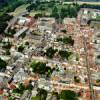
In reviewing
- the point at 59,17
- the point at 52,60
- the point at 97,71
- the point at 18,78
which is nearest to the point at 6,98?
the point at 18,78

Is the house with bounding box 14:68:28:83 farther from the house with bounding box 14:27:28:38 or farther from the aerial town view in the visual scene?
the house with bounding box 14:27:28:38

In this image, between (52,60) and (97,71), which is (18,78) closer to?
(52,60)

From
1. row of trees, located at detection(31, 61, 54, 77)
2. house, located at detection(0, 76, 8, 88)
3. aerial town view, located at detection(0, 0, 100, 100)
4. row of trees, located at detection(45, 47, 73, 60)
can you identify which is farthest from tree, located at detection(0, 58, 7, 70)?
row of trees, located at detection(45, 47, 73, 60)

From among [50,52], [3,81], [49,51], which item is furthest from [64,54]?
[3,81]

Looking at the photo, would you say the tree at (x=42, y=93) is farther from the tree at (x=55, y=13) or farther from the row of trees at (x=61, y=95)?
the tree at (x=55, y=13)

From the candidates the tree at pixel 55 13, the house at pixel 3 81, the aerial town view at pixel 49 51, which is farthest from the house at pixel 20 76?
the tree at pixel 55 13

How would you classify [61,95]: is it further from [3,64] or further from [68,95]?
[3,64]

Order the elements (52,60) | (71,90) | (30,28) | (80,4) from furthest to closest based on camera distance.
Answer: (80,4) → (30,28) → (52,60) → (71,90)
